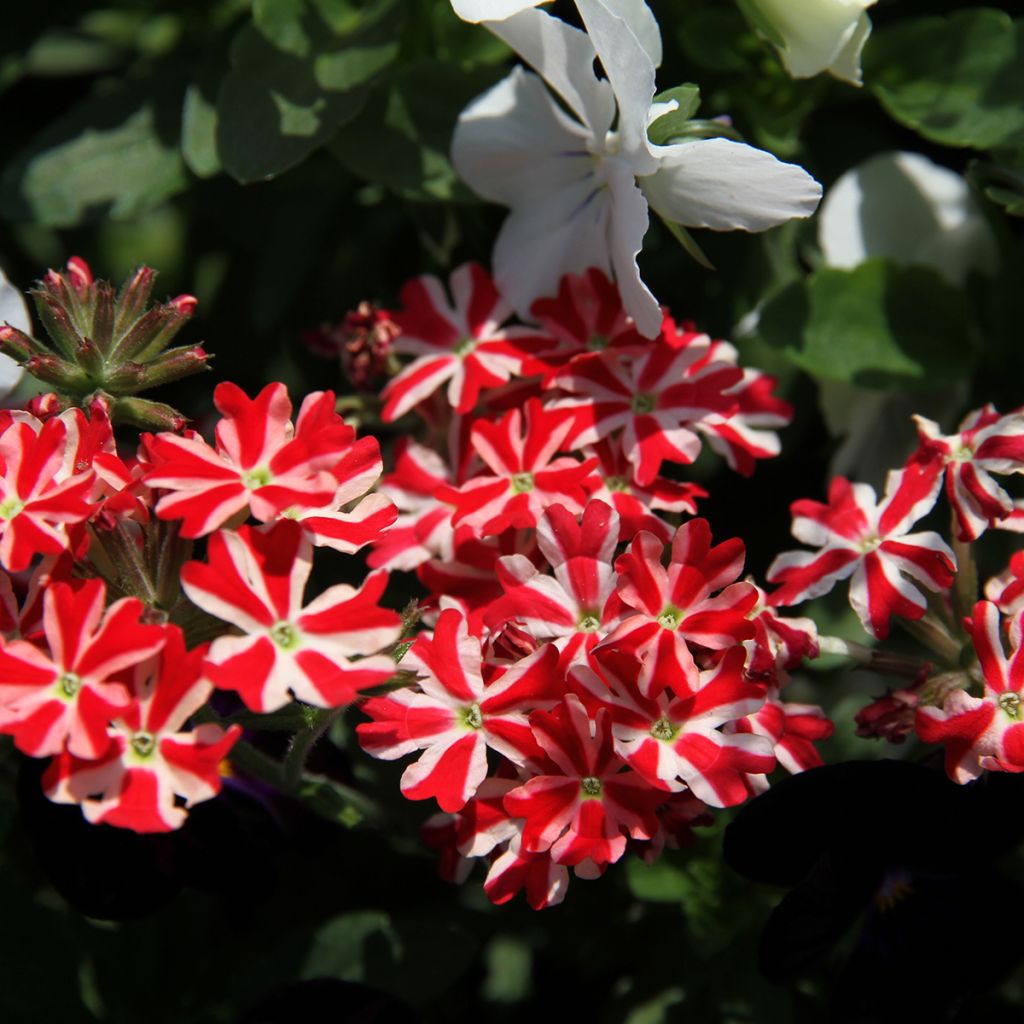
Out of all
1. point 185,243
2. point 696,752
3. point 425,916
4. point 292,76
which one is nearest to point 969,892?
point 696,752

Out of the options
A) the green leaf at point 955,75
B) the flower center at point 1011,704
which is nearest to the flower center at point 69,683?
the flower center at point 1011,704

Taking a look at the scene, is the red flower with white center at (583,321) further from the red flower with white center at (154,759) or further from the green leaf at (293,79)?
the red flower with white center at (154,759)

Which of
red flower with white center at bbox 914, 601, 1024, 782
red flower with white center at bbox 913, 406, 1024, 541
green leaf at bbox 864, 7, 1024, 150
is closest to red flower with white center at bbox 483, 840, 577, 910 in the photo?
red flower with white center at bbox 914, 601, 1024, 782

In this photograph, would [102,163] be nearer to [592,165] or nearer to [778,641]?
[592,165]

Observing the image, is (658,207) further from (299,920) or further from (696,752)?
(299,920)

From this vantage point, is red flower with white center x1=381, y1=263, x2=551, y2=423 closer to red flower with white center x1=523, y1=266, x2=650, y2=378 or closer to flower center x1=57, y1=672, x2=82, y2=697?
red flower with white center x1=523, y1=266, x2=650, y2=378

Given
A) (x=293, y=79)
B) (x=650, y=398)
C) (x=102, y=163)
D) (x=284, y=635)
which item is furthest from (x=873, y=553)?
(x=102, y=163)
